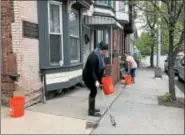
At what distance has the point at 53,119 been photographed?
580 centimetres

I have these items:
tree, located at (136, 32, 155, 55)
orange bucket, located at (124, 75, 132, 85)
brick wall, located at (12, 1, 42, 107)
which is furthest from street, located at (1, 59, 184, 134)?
tree, located at (136, 32, 155, 55)

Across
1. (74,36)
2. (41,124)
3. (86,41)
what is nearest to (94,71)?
(41,124)

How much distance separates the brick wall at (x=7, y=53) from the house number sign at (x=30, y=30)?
0.39 meters

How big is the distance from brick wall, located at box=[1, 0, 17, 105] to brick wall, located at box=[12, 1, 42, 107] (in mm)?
125

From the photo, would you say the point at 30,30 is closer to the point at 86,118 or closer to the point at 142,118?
the point at 86,118

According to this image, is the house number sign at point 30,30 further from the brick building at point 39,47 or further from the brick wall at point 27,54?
the brick wall at point 27,54

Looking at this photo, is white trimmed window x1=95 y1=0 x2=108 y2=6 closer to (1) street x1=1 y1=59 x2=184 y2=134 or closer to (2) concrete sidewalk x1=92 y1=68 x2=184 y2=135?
(2) concrete sidewalk x1=92 y1=68 x2=184 y2=135

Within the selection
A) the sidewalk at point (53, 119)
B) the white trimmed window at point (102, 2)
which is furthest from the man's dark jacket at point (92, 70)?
the white trimmed window at point (102, 2)

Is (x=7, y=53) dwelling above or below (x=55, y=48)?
below

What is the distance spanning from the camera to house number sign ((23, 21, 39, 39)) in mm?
6719

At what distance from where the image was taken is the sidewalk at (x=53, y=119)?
5.11 meters

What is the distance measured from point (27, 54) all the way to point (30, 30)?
69 cm

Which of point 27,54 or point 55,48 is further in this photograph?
point 55,48

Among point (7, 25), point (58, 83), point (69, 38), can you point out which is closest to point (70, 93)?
point (58, 83)
